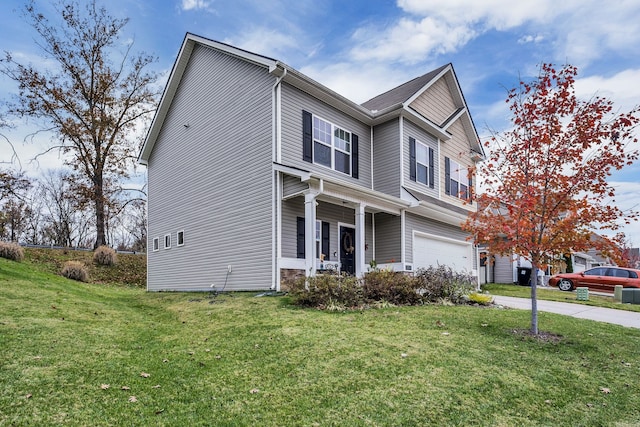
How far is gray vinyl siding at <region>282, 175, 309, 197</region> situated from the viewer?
10.8 meters

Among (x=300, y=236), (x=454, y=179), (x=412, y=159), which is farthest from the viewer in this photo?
(x=454, y=179)

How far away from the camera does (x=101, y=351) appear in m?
5.53

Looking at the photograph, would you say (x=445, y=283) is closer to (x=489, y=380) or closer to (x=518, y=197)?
(x=518, y=197)

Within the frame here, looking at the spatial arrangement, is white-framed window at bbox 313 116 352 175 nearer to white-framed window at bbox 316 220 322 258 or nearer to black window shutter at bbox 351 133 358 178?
black window shutter at bbox 351 133 358 178

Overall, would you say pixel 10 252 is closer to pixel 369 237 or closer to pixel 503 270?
pixel 369 237

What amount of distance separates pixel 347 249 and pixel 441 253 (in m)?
4.30

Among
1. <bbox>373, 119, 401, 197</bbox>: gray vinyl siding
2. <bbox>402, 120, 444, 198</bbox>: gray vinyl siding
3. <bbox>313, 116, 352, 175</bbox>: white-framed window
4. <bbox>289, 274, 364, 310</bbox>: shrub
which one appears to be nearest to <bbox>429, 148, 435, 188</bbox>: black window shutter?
<bbox>402, 120, 444, 198</bbox>: gray vinyl siding

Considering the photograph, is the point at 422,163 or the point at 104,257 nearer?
the point at 422,163

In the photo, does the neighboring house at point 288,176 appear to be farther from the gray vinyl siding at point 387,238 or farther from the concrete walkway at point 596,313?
the concrete walkway at point 596,313

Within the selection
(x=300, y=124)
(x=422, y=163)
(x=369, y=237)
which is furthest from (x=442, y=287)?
(x=422, y=163)

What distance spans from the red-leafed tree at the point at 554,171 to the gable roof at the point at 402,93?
7.34 meters

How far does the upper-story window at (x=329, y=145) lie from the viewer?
12438 mm

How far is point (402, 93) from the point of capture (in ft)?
52.4

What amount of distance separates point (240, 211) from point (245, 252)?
127 centimetres
